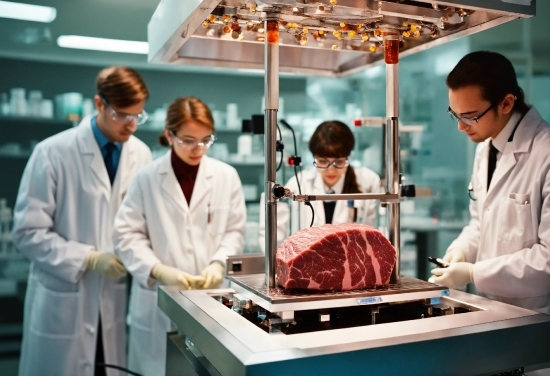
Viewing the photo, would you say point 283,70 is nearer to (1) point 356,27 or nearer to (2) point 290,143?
(1) point 356,27

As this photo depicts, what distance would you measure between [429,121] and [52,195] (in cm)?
338

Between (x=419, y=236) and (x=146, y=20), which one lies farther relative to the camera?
(x=419, y=236)

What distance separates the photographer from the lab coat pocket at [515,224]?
1.71m

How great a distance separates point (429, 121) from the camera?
15.2 ft

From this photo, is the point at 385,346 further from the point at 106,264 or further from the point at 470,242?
the point at 106,264

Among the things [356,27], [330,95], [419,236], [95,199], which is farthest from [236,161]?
[356,27]

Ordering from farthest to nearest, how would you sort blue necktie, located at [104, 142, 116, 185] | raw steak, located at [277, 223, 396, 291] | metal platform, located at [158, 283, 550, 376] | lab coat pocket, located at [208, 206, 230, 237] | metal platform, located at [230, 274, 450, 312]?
blue necktie, located at [104, 142, 116, 185], lab coat pocket, located at [208, 206, 230, 237], raw steak, located at [277, 223, 396, 291], metal platform, located at [230, 274, 450, 312], metal platform, located at [158, 283, 550, 376]

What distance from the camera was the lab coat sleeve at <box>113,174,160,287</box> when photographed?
2.21 meters

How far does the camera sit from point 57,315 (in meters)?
2.39

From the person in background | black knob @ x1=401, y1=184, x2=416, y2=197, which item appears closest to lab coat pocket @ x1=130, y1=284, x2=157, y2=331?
the person in background

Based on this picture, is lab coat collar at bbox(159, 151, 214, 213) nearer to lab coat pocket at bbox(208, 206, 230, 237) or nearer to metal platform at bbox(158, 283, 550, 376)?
lab coat pocket at bbox(208, 206, 230, 237)

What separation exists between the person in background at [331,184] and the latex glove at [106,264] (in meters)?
0.70

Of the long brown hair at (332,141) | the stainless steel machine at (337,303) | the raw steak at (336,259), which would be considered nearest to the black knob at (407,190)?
the stainless steel machine at (337,303)

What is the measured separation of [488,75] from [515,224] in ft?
1.70
